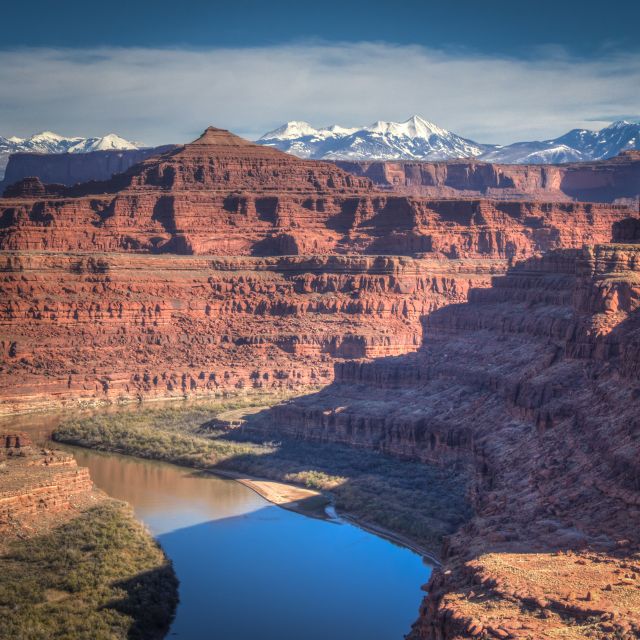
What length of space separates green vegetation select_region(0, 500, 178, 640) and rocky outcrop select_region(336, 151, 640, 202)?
13055 cm

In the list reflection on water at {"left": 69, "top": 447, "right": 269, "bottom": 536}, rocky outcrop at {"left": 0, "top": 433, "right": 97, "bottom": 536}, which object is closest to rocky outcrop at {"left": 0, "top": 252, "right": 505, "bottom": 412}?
reflection on water at {"left": 69, "top": 447, "right": 269, "bottom": 536}

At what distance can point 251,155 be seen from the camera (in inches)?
5310

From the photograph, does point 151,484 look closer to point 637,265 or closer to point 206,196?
point 637,265

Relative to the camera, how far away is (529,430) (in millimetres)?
54375

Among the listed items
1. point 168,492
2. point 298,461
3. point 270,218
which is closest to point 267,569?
point 168,492

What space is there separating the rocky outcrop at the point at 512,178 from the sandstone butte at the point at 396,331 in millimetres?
45384

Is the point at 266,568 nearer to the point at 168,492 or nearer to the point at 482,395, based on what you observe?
the point at 168,492

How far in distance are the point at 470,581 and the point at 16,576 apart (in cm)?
1652

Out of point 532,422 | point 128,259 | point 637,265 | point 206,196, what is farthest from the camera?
point 206,196

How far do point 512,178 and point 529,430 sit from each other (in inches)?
5073

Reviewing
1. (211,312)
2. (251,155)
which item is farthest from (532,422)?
(251,155)

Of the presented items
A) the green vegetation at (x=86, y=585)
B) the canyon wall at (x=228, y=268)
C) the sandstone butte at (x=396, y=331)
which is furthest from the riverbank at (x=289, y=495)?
the canyon wall at (x=228, y=268)

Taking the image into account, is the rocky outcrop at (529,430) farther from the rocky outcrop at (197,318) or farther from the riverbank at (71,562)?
the rocky outcrop at (197,318)

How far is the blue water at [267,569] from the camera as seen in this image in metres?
45.2
